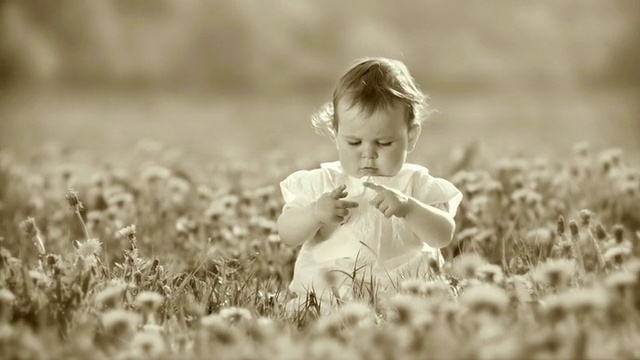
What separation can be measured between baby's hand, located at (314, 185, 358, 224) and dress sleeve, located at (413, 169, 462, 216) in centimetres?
38

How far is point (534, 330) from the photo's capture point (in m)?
2.26

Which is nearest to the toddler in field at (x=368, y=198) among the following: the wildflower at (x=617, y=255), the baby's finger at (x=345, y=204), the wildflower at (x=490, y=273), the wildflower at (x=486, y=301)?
the baby's finger at (x=345, y=204)

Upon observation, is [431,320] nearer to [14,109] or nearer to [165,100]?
[14,109]

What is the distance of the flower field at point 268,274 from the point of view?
7.09ft

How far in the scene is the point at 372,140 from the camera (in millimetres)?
3219

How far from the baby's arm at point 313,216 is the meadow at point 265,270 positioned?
0.20 metres

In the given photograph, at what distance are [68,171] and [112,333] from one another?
8.95 feet

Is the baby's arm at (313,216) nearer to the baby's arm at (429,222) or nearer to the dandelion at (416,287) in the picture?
the baby's arm at (429,222)

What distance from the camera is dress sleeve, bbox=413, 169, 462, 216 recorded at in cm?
347

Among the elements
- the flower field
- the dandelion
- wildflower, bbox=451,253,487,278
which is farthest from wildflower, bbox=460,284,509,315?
wildflower, bbox=451,253,487,278

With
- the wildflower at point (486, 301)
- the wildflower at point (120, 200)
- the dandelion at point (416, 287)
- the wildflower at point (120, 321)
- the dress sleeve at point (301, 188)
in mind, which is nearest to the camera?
the wildflower at point (486, 301)

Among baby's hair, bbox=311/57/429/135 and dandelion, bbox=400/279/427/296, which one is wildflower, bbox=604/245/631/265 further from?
baby's hair, bbox=311/57/429/135

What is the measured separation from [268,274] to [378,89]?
107cm

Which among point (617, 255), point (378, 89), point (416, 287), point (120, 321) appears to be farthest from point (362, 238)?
point (120, 321)
